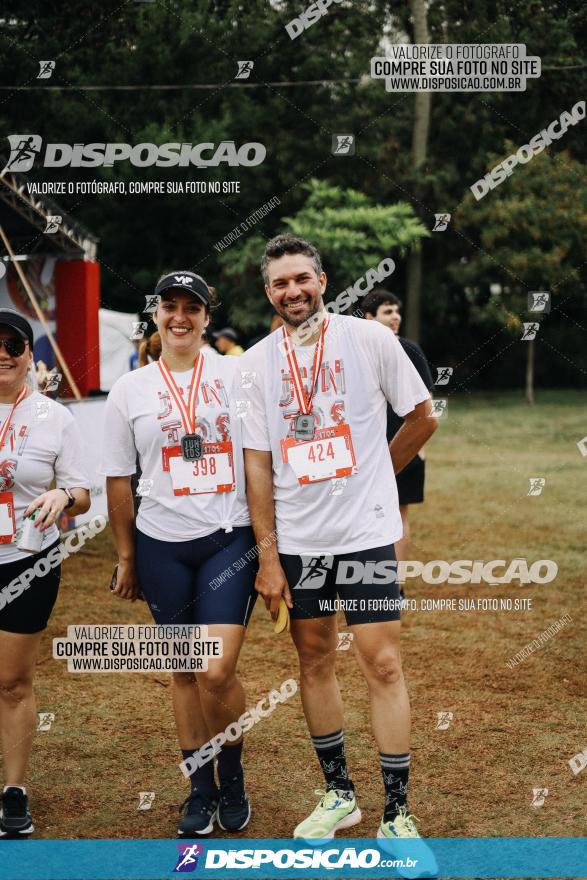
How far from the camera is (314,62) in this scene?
2509 cm

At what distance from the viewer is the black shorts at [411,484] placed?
621 cm

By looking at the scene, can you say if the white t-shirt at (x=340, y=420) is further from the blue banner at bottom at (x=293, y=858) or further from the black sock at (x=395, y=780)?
the blue banner at bottom at (x=293, y=858)

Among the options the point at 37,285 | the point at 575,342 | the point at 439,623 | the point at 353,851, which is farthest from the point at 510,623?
the point at 575,342

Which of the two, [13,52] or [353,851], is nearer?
[353,851]

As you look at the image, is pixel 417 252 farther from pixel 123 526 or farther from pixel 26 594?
pixel 26 594

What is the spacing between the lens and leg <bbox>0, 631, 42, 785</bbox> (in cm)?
352

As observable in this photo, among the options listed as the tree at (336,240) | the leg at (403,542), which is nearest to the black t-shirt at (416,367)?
the leg at (403,542)

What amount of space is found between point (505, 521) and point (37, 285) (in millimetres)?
5495

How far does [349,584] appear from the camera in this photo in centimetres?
335

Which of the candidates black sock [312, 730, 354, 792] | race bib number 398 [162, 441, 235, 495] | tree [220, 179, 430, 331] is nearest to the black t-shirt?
race bib number 398 [162, 441, 235, 495]

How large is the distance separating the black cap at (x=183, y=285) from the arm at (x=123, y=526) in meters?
0.70

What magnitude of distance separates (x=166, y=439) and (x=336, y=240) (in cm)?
2301

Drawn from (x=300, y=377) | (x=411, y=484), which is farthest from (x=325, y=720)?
(x=411, y=484)

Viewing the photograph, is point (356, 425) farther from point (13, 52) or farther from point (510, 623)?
point (13, 52)
